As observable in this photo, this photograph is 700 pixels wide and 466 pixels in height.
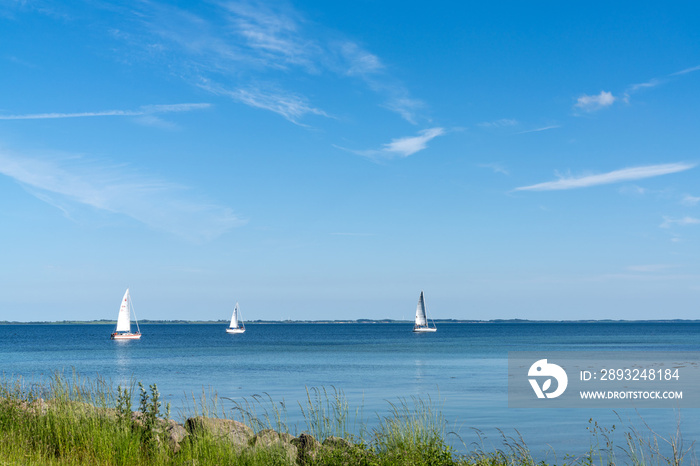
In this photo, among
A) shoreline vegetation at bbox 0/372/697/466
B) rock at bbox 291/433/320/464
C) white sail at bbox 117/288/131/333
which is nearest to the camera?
shoreline vegetation at bbox 0/372/697/466

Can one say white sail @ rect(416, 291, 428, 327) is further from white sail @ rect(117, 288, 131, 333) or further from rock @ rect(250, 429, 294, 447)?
rock @ rect(250, 429, 294, 447)

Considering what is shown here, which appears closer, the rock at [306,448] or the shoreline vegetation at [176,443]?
the shoreline vegetation at [176,443]

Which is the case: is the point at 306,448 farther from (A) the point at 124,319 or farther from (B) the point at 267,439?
A: (A) the point at 124,319

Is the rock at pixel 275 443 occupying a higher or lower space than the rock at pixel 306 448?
higher

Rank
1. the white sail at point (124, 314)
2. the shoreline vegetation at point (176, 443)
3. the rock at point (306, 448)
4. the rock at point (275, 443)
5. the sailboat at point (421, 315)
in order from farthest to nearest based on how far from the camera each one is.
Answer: the sailboat at point (421, 315) < the white sail at point (124, 314) < the rock at point (306, 448) < the rock at point (275, 443) < the shoreline vegetation at point (176, 443)

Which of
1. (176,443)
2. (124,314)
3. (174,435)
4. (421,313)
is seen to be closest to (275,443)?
(176,443)

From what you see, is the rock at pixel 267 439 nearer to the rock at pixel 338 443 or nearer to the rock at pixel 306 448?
the rock at pixel 306 448

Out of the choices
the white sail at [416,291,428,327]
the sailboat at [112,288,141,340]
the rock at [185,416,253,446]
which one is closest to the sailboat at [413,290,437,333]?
the white sail at [416,291,428,327]

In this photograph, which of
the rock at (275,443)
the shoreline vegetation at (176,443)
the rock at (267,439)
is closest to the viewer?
the shoreline vegetation at (176,443)

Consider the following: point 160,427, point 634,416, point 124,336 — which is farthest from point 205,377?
point 124,336

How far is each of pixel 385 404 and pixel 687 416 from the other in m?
13.4

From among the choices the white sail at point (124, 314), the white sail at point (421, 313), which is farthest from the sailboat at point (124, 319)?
the white sail at point (421, 313)

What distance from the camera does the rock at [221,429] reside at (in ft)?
43.6

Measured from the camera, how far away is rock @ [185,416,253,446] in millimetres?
13304
